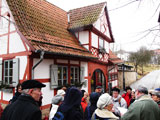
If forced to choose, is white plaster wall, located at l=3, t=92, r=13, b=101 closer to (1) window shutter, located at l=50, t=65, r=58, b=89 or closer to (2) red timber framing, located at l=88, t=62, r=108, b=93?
(1) window shutter, located at l=50, t=65, r=58, b=89

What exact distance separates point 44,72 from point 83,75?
2.95m

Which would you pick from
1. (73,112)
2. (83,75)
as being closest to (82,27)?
(83,75)

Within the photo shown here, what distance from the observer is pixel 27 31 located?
6188 mm

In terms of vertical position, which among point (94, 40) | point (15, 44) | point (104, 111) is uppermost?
point (94, 40)

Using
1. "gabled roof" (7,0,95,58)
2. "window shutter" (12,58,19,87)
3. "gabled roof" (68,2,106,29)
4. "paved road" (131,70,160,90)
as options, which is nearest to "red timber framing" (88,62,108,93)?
"gabled roof" (7,0,95,58)

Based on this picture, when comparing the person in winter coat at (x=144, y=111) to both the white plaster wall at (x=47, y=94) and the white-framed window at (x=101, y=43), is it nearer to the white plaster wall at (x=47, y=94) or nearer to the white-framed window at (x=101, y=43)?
the white plaster wall at (x=47, y=94)

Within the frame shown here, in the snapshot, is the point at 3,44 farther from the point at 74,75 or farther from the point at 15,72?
the point at 74,75

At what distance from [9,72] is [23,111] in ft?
18.0

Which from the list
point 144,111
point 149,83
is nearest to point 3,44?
point 144,111

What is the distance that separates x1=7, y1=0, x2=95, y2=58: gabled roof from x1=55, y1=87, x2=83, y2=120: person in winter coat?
371cm

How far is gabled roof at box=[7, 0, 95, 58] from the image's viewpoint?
242 inches

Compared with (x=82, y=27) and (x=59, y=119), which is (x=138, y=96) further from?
(x=82, y=27)

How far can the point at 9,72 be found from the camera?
6.50 meters

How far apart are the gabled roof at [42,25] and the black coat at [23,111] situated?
3.86 metres
